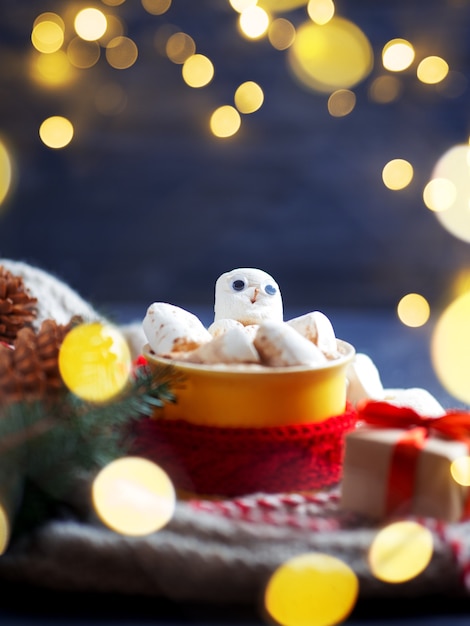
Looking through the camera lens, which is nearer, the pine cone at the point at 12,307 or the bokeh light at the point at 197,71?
the pine cone at the point at 12,307

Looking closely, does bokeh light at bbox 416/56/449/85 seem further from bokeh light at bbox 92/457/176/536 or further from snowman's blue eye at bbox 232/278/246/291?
bokeh light at bbox 92/457/176/536

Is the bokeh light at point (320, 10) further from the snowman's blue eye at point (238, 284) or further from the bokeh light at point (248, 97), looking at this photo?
the snowman's blue eye at point (238, 284)

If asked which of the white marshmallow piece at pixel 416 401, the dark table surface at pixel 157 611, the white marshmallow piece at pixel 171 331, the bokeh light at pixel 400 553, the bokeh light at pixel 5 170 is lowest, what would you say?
the dark table surface at pixel 157 611

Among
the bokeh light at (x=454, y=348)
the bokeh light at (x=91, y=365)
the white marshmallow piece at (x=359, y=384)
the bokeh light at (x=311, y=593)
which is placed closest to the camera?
the bokeh light at (x=311, y=593)

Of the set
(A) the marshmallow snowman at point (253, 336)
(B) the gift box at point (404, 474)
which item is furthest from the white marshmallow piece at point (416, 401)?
(B) the gift box at point (404, 474)

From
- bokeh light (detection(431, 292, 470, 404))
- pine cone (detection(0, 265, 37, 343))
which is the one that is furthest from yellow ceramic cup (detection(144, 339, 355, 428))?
bokeh light (detection(431, 292, 470, 404))

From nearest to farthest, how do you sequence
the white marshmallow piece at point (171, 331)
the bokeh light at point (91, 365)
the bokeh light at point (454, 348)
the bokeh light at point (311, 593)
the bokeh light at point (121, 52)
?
the bokeh light at point (311, 593) → the bokeh light at point (91, 365) → the white marshmallow piece at point (171, 331) → the bokeh light at point (454, 348) → the bokeh light at point (121, 52)

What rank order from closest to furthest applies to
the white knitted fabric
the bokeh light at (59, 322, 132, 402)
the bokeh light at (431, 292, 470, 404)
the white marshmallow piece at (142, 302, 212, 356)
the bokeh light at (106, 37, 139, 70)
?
the bokeh light at (59, 322, 132, 402), the white marshmallow piece at (142, 302, 212, 356), the white knitted fabric, the bokeh light at (431, 292, 470, 404), the bokeh light at (106, 37, 139, 70)

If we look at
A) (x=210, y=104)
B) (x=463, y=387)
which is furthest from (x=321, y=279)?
(x=463, y=387)
